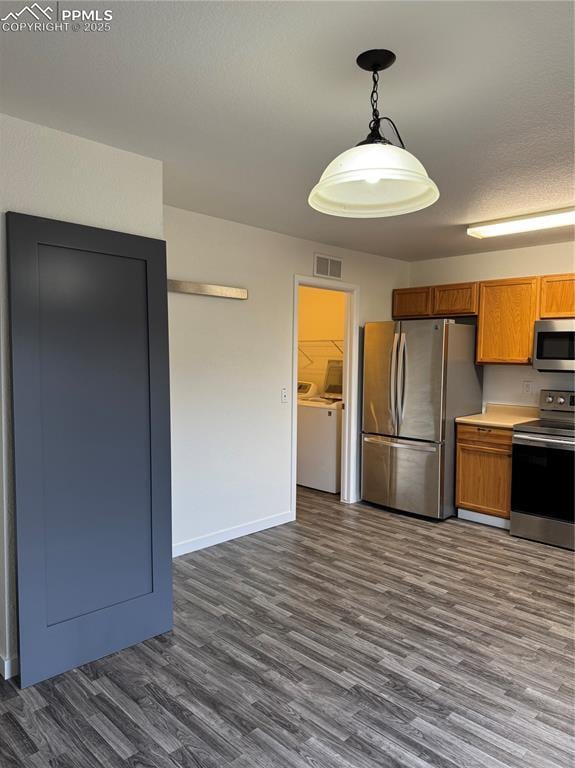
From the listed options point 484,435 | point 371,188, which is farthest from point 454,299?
point 371,188

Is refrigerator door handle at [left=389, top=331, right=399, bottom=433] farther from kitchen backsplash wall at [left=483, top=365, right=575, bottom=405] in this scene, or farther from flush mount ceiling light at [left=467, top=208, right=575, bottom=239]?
flush mount ceiling light at [left=467, top=208, right=575, bottom=239]

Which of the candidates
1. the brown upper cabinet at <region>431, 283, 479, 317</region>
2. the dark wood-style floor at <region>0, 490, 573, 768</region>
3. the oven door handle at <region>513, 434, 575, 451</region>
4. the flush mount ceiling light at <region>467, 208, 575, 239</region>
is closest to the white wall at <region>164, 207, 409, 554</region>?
the dark wood-style floor at <region>0, 490, 573, 768</region>

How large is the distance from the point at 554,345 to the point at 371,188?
3.09m

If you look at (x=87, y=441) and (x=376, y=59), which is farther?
(x=87, y=441)

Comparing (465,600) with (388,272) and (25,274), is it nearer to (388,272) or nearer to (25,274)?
(25,274)

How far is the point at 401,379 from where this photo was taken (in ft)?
15.5

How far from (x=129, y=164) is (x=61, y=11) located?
1060mm

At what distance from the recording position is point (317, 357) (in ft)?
21.0

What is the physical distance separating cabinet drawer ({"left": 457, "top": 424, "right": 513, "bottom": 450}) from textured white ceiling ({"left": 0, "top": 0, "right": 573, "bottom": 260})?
2.04 m

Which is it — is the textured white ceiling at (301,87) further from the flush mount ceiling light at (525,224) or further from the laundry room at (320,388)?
the laundry room at (320,388)

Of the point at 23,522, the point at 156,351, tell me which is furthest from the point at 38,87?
the point at 23,522

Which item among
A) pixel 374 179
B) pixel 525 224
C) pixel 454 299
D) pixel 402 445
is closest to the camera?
pixel 374 179

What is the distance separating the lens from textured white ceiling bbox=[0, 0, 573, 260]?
5.08 feet

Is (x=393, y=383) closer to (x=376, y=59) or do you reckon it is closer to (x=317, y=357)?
(x=317, y=357)
